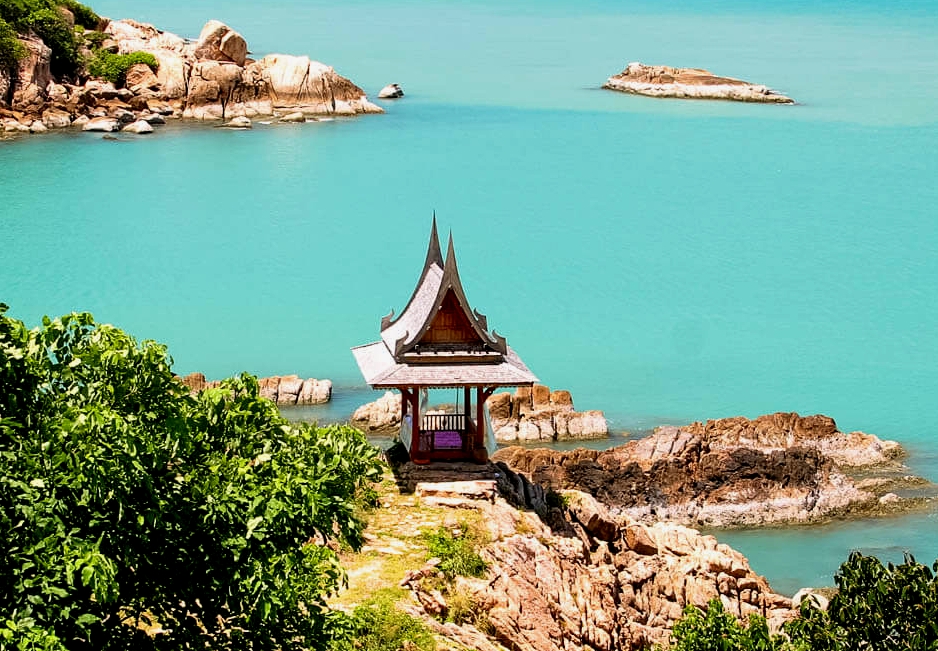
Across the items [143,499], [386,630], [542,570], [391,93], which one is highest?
[391,93]

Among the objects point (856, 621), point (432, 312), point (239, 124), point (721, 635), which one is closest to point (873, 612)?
point (856, 621)

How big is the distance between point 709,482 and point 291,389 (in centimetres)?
1027

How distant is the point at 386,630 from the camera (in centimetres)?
1411

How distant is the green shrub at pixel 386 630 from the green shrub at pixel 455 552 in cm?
150

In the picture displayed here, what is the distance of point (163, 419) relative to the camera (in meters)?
10.8

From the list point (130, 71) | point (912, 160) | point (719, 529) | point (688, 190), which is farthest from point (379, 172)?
point (719, 529)

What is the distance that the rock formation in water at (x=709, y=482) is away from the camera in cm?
2584

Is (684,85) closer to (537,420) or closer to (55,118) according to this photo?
(55,118)

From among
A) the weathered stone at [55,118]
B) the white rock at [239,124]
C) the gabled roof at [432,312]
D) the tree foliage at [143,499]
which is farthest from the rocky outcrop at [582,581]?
the white rock at [239,124]

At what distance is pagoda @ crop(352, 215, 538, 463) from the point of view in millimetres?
19062

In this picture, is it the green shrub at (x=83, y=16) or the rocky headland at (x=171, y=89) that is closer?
the rocky headland at (x=171, y=89)

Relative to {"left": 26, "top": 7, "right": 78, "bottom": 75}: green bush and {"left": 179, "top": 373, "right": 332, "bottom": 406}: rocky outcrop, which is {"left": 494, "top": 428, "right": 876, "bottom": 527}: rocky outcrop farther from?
{"left": 26, "top": 7, "right": 78, "bottom": 75}: green bush

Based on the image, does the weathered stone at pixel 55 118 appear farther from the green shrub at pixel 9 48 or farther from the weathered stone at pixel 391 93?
the weathered stone at pixel 391 93

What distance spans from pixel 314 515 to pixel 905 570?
18.0 ft
